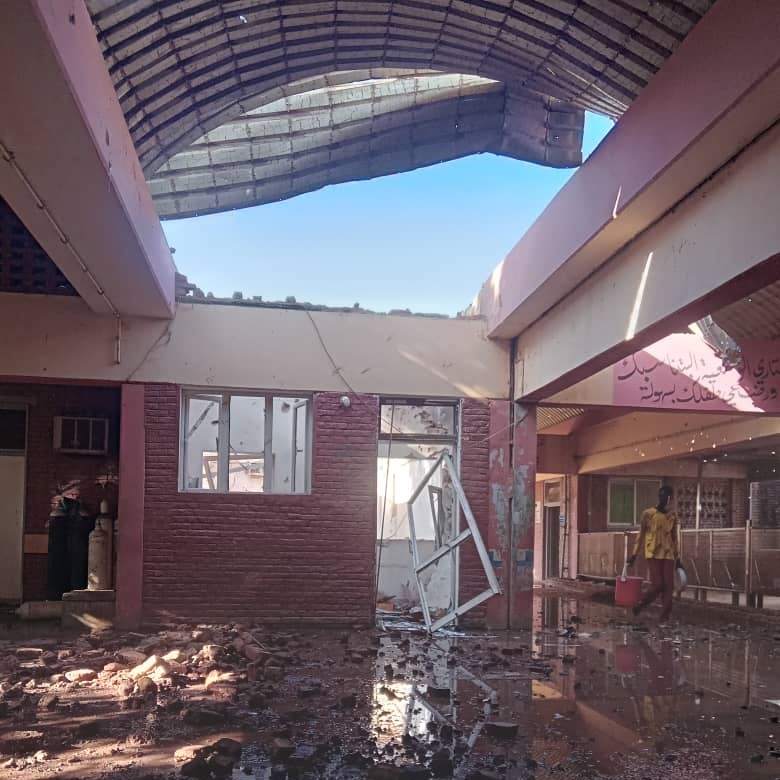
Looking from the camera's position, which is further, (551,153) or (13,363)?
(551,153)

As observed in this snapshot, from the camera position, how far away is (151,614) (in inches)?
376

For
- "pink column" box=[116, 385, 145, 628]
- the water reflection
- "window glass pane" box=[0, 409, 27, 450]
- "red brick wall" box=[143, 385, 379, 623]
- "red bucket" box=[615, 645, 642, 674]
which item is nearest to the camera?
the water reflection

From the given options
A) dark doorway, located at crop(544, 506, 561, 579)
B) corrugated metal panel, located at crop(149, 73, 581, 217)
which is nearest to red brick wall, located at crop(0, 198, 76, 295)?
corrugated metal panel, located at crop(149, 73, 581, 217)

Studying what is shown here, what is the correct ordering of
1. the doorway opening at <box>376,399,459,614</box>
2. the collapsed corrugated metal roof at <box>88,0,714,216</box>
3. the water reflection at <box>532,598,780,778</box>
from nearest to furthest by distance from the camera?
→ the water reflection at <box>532,598,780,778</box>
the collapsed corrugated metal roof at <box>88,0,714,216</box>
the doorway opening at <box>376,399,459,614</box>

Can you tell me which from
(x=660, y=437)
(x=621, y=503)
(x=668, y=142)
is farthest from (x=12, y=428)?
(x=621, y=503)

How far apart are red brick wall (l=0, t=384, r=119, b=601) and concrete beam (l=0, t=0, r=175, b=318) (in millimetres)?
2976

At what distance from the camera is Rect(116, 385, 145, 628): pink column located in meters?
9.47

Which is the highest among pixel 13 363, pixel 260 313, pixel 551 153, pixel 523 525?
pixel 551 153

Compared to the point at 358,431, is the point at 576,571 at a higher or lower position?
lower

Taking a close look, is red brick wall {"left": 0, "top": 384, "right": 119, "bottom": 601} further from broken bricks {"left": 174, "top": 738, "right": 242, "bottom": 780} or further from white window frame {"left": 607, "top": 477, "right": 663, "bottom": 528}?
white window frame {"left": 607, "top": 477, "right": 663, "bottom": 528}

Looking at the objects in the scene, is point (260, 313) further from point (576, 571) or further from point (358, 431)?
point (576, 571)

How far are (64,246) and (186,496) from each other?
3597 mm

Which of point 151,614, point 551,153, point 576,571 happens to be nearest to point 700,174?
point 151,614

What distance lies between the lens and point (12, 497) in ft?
36.6
